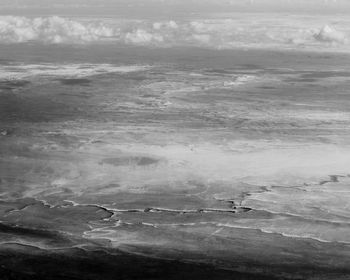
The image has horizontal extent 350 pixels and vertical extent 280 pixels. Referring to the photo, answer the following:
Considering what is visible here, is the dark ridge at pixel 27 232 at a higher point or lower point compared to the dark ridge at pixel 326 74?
lower

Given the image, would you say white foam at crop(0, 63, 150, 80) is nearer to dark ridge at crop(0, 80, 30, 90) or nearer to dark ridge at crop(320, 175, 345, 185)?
dark ridge at crop(0, 80, 30, 90)

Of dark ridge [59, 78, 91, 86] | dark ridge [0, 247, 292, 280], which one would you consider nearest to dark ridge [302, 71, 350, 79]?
dark ridge [59, 78, 91, 86]

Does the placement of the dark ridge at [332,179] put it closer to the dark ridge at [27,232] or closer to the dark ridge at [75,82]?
the dark ridge at [27,232]

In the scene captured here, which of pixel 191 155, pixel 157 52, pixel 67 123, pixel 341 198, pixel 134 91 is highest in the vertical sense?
pixel 157 52

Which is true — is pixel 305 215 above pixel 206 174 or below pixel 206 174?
below

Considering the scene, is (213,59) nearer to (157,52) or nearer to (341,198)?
(157,52)

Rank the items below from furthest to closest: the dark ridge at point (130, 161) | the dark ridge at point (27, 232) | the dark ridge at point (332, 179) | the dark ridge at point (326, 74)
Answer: the dark ridge at point (326, 74) → the dark ridge at point (130, 161) → the dark ridge at point (332, 179) → the dark ridge at point (27, 232)

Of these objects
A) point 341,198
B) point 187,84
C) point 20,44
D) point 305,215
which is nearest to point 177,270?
point 305,215

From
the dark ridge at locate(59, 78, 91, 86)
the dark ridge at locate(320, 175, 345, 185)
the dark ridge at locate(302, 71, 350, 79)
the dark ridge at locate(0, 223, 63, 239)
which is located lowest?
the dark ridge at locate(0, 223, 63, 239)

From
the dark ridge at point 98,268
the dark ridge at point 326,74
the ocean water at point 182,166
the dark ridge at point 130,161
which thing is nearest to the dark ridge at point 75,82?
the ocean water at point 182,166

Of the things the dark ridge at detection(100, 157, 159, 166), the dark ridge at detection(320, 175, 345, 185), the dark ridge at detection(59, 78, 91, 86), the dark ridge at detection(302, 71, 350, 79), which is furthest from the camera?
the dark ridge at detection(302, 71, 350, 79)

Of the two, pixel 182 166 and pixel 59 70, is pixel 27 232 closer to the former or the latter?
pixel 182 166
